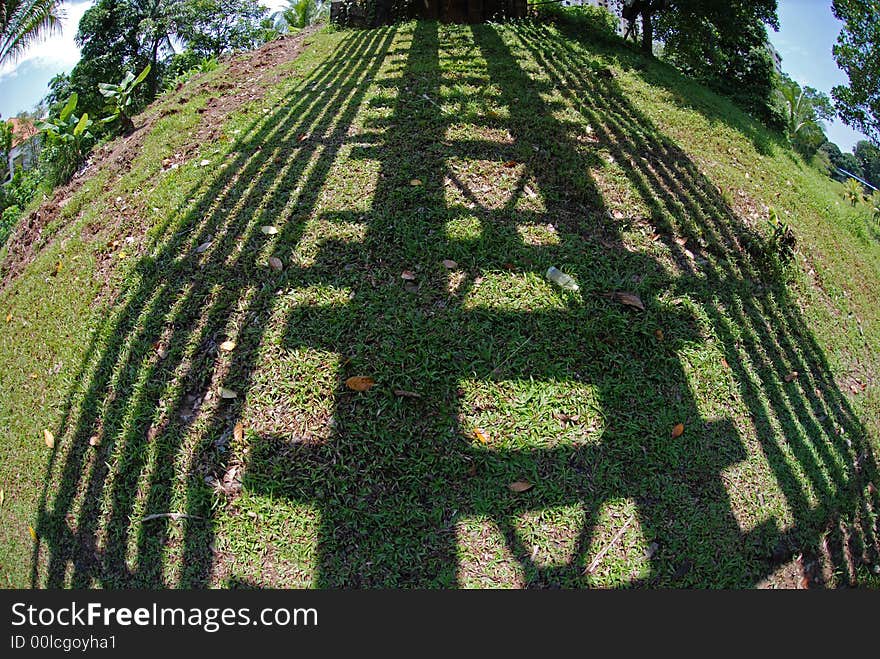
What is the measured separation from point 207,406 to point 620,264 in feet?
8.26

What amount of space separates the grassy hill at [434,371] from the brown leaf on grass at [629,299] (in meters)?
0.01

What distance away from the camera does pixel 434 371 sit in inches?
108

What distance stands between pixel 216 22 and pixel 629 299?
39.0 feet

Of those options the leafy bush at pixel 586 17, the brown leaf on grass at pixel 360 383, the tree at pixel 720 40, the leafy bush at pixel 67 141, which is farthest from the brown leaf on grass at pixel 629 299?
the tree at pixel 720 40

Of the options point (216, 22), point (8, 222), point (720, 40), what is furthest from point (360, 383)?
point (216, 22)

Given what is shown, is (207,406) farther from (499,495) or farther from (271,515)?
(499,495)

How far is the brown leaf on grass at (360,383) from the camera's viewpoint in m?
2.67

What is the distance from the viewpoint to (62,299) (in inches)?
148

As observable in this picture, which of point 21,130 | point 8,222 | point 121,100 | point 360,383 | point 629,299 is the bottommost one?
point 21,130

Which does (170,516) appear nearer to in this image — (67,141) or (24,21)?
(67,141)

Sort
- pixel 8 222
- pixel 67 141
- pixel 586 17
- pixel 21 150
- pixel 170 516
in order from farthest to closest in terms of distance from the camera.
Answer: pixel 21 150, pixel 586 17, pixel 8 222, pixel 67 141, pixel 170 516

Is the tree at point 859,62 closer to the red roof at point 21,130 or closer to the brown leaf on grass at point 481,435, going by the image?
the brown leaf on grass at point 481,435

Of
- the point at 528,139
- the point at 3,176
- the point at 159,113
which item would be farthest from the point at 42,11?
the point at 528,139

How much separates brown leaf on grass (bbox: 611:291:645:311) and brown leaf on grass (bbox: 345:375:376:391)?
4.98 feet
